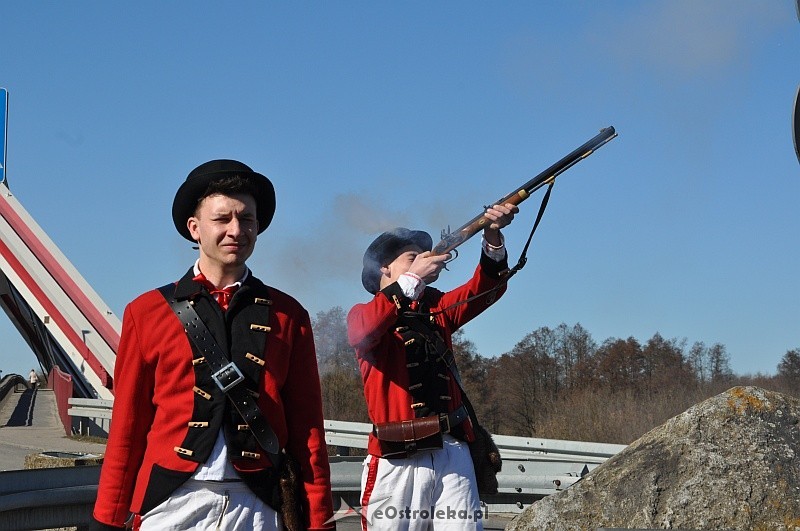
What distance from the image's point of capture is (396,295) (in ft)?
17.6

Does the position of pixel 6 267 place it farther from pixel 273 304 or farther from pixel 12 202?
pixel 273 304

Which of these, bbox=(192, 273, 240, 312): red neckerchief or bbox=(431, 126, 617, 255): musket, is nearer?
bbox=(192, 273, 240, 312): red neckerchief

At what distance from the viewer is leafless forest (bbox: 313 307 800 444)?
31.6 meters

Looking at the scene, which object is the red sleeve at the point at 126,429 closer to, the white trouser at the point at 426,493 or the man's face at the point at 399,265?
the white trouser at the point at 426,493

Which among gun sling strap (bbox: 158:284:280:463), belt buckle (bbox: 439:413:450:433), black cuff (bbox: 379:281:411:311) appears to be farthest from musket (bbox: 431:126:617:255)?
gun sling strap (bbox: 158:284:280:463)

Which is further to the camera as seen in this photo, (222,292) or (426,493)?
(426,493)

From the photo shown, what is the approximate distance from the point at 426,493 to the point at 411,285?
0.97 metres

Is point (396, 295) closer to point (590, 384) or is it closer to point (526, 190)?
point (526, 190)

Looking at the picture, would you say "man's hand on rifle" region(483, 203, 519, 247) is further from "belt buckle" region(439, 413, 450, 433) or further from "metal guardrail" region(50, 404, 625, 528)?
"metal guardrail" region(50, 404, 625, 528)

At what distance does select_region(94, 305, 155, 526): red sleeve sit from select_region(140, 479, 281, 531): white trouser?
0.11m

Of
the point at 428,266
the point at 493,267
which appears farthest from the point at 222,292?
the point at 493,267

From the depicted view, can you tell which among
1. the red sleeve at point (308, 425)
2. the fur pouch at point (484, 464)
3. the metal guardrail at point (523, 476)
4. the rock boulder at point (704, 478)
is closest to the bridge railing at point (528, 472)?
the metal guardrail at point (523, 476)

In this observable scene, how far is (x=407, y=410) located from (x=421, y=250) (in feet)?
2.98

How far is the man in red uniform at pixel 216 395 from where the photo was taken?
3604 millimetres
